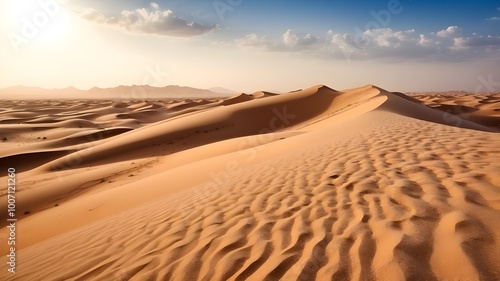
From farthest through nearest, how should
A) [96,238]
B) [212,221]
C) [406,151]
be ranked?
[406,151], [96,238], [212,221]

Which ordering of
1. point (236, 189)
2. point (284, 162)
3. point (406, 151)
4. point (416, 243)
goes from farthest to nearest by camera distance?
point (284, 162) < point (406, 151) < point (236, 189) < point (416, 243)

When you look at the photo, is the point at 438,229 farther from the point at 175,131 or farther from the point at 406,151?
the point at 175,131

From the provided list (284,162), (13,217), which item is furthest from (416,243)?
(13,217)

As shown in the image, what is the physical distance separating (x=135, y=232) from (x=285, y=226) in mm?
2088

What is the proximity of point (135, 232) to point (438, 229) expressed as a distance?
3.56 meters

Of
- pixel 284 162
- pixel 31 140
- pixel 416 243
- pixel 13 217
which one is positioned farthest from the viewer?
pixel 31 140

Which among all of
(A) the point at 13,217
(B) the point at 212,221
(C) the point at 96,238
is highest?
(B) the point at 212,221

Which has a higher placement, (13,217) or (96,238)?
(96,238)

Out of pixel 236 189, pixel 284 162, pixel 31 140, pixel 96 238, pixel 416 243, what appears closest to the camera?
pixel 416 243

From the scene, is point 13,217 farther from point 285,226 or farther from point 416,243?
point 416,243

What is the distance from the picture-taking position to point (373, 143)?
622cm

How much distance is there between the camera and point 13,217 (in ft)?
23.9

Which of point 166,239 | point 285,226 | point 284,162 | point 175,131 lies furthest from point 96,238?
point 175,131

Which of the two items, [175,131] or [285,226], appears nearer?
[285,226]
